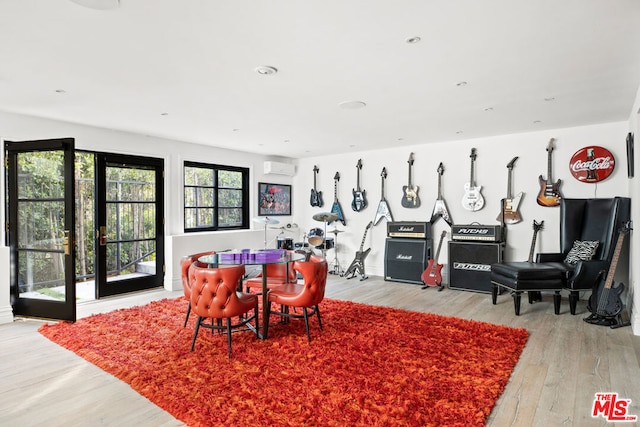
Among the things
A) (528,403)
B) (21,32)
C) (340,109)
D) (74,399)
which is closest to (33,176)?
(21,32)

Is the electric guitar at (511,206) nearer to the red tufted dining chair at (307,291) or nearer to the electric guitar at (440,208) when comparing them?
the electric guitar at (440,208)

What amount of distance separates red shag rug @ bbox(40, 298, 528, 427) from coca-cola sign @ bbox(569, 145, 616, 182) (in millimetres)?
2593

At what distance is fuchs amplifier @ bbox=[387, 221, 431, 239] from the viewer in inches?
240

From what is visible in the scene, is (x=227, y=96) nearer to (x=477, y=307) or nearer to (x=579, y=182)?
(x=477, y=307)

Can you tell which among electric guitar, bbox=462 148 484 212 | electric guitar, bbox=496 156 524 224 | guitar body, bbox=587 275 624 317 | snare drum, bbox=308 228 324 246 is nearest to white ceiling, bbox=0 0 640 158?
electric guitar, bbox=496 156 524 224

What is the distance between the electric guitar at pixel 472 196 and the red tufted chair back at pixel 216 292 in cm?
406

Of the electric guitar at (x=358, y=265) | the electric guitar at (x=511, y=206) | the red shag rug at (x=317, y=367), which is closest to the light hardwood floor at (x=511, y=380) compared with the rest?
the red shag rug at (x=317, y=367)

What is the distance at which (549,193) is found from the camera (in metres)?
5.18

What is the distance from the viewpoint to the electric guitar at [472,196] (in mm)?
5770

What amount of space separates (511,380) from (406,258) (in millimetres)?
3521

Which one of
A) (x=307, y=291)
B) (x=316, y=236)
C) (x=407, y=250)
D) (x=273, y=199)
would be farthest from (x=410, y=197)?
(x=307, y=291)

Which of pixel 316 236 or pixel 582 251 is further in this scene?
pixel 316 236

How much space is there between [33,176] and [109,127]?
114 centimetres

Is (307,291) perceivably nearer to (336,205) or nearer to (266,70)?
(266,70)
